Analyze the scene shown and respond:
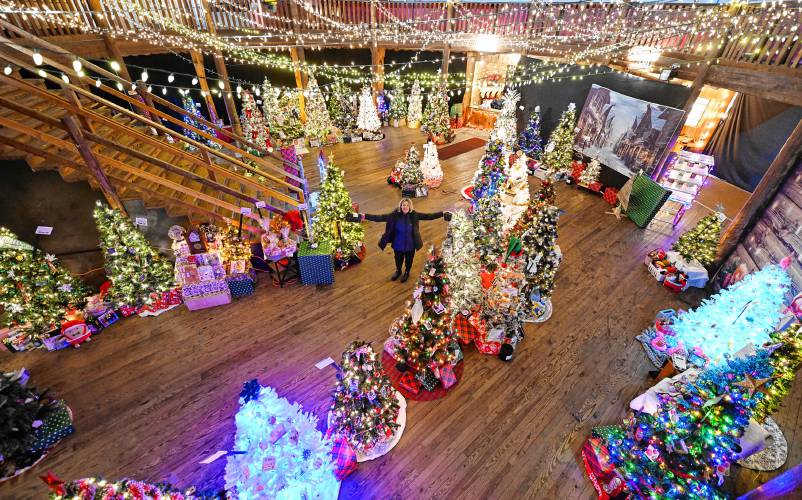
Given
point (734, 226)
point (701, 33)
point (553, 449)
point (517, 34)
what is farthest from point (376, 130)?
point (553, 449)

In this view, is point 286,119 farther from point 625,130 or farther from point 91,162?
point 625,130

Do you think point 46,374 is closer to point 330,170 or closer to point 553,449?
point 330,170

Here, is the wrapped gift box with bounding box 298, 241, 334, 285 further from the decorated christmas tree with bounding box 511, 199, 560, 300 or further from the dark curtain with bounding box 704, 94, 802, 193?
the dark curtain with bounding box 704, 94, 802, 193

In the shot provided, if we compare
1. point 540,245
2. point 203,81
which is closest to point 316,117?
point 203,81

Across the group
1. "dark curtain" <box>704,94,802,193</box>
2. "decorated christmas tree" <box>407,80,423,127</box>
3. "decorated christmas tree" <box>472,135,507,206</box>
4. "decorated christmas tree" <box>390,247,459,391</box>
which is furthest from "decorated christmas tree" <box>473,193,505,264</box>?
"dark curtain" <box>704,94,802,193</box>

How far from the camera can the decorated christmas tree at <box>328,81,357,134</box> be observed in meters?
12.3

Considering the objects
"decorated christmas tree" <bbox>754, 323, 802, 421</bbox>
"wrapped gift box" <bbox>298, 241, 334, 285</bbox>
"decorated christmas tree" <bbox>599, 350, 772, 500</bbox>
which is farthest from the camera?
"wrapped gift box" <bbox>298, 241, 334, 285</bbox>

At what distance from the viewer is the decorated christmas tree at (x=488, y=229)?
545 cm

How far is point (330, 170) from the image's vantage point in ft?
20.3

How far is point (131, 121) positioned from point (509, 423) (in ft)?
32.9

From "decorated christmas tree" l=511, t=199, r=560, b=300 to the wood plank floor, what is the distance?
0.93m

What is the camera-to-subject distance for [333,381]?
15.8 ft

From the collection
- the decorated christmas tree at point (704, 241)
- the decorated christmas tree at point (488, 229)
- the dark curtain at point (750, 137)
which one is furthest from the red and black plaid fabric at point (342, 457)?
the dark curtain at point (750, 137)

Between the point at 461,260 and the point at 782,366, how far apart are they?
12.3 feet
